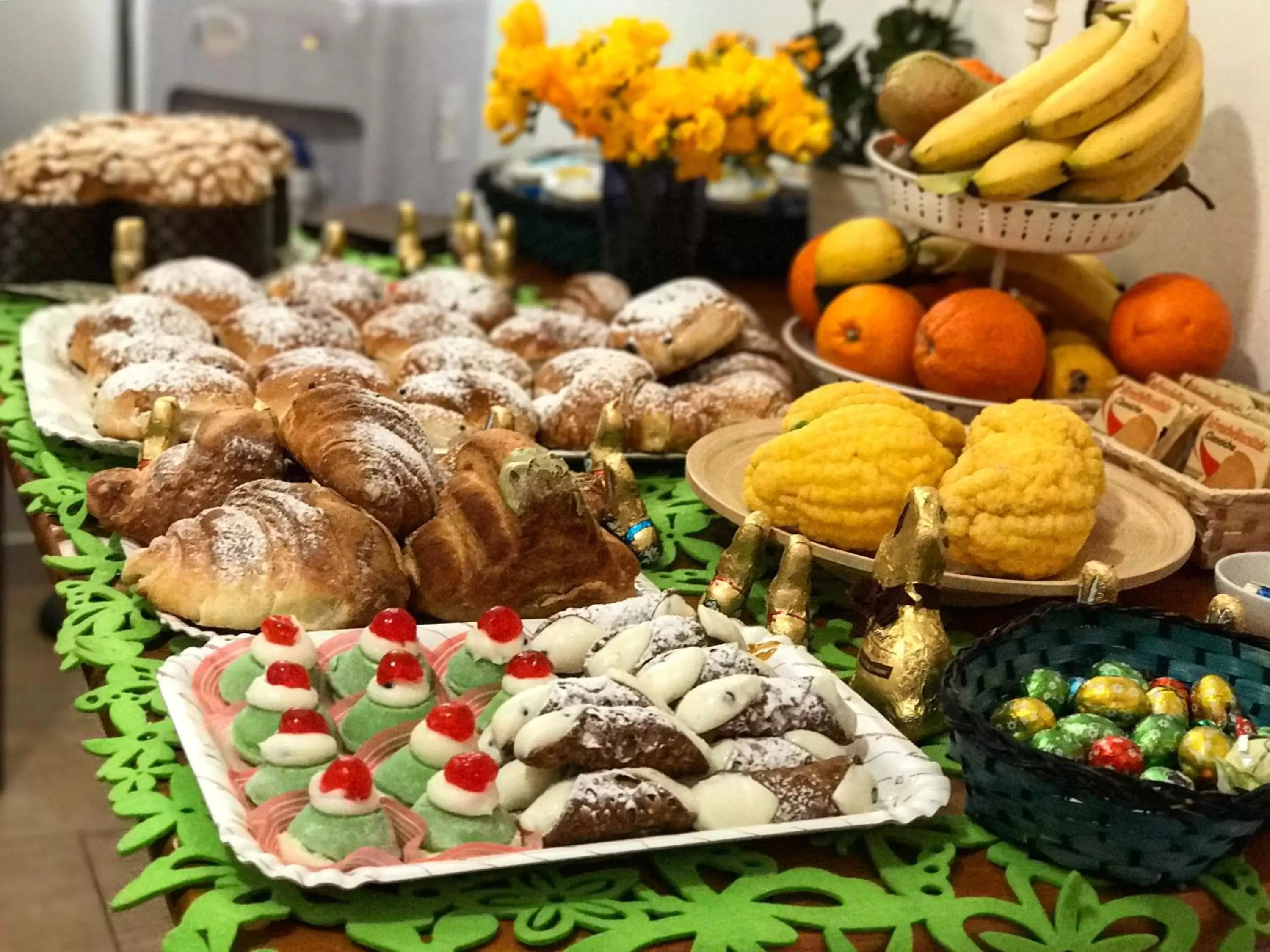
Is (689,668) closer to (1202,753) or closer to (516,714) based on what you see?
(516,714)

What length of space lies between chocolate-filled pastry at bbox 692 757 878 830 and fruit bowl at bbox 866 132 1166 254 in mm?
749

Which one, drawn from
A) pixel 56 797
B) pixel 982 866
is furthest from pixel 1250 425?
pixel 56 797

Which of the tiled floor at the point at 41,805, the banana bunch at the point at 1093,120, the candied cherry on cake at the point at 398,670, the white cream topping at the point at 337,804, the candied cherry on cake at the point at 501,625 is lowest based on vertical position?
the tiled floor at the point at 41,805

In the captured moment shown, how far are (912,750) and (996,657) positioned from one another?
0.09 metres

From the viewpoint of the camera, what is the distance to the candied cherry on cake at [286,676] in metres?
0.89

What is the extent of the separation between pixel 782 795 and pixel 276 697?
1.02 ft

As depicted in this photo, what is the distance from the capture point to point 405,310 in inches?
65.9

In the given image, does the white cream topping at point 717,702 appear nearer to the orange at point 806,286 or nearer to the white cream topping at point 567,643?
the white cream topping at point 567,643

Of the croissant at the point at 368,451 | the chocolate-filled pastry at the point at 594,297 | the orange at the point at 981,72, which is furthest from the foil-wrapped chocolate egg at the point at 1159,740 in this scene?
the chocolate-filled pastry at the point at 594,297

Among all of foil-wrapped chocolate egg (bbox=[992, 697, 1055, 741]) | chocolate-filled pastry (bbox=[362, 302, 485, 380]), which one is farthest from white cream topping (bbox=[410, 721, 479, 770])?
chocolate-filled pastry (bbox=[362, 302, 485, 380])

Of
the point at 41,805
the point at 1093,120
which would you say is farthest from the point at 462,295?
the point at 41,805

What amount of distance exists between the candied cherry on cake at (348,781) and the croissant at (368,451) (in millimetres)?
341

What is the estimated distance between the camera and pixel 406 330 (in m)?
1.63

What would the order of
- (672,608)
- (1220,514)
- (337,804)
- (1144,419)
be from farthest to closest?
1. (1144,419)
2. (1220,514)
3. (672,608)
4. (337,804)
